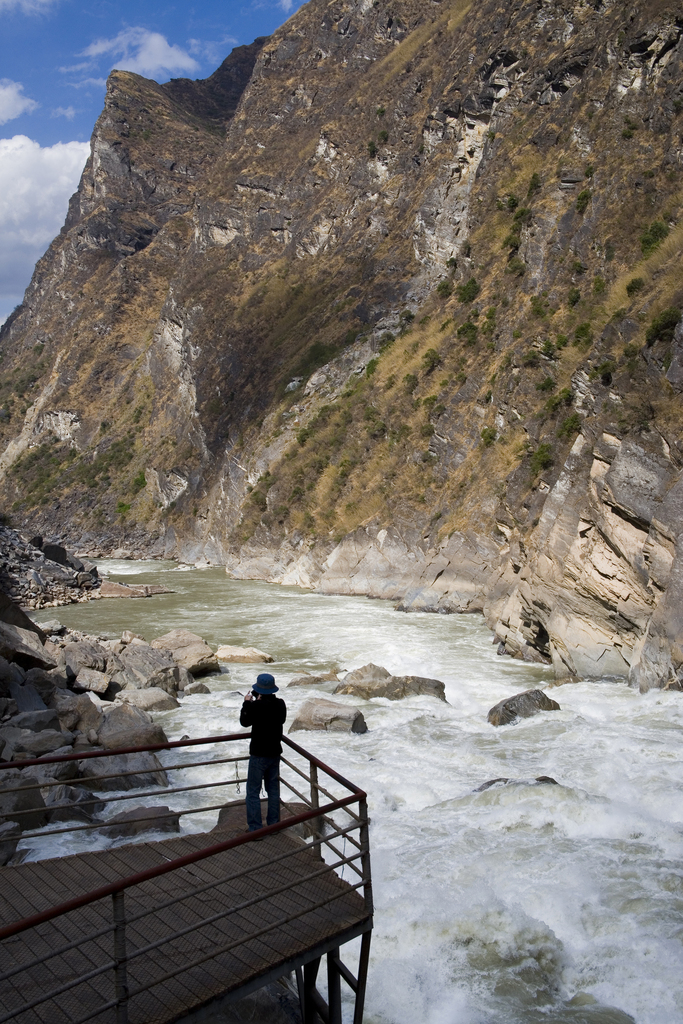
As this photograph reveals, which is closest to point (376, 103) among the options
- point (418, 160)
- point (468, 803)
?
point (418, 160)

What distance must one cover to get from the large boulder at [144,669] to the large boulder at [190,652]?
370mm

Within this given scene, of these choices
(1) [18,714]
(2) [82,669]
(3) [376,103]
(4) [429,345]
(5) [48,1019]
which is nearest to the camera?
(5) [48,1019]

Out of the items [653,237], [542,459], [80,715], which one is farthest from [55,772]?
[653,237]

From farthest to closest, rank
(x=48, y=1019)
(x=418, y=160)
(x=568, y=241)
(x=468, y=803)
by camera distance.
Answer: (x=418, y=160) < (x=568, y=241) < (x=468, y=803) < (x=48, y=1019)

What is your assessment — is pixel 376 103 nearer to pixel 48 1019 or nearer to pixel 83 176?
pixel 83 176

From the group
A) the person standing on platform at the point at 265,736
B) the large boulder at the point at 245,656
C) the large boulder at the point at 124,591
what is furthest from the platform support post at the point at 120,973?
the large boulder at the point at 124,591

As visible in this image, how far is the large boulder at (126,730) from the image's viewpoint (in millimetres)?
11906

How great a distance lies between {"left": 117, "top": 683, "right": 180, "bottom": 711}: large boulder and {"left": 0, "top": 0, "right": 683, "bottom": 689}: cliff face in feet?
30.6

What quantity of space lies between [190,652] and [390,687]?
6085 mm

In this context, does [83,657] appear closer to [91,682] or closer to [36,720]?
[91,682]

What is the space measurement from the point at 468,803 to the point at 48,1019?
23.0 feet

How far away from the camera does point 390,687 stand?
16.2 meters

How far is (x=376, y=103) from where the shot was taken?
64938 mm

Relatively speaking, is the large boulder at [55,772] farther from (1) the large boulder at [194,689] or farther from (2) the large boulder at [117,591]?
(2) the large boulder at [117,591]
